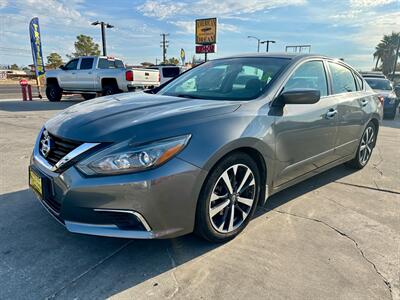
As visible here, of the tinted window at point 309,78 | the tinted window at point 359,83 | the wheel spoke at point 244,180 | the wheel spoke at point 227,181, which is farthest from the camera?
the tinted window at point 359,83

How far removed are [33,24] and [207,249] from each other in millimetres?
17927

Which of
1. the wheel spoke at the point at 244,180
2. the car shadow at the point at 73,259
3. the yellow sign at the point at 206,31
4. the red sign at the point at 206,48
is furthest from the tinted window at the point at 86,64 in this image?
the yellow sign at the point at 206,31

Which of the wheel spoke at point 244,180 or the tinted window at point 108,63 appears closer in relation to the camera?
the wheel spoke at point 244,180

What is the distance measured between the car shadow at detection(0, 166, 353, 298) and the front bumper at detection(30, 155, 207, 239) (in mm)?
318

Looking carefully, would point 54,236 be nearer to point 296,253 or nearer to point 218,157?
point 218,157

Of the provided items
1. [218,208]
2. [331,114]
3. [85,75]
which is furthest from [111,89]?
[218,208]

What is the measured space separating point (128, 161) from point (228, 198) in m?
0.95

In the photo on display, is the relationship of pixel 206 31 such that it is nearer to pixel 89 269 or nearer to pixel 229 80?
pixel 229 80

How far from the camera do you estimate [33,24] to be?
1625 centimetres

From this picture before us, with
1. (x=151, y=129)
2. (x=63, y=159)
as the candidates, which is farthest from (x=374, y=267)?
(x=63, y=159)

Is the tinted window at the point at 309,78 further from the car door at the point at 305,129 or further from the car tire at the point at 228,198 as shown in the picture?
the car tire at the point at 228,198

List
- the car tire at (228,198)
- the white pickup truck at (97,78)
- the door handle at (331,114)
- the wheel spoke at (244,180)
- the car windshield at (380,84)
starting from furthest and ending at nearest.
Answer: the car windshield at (380,84) → the white pickup truck at (97,78) → the door handle at (331,114) → the wheel spoke at (244,180) → the car tire at (228,198)

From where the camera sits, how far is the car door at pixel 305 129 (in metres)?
2.94

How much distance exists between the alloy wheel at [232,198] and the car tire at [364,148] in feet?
8.42
